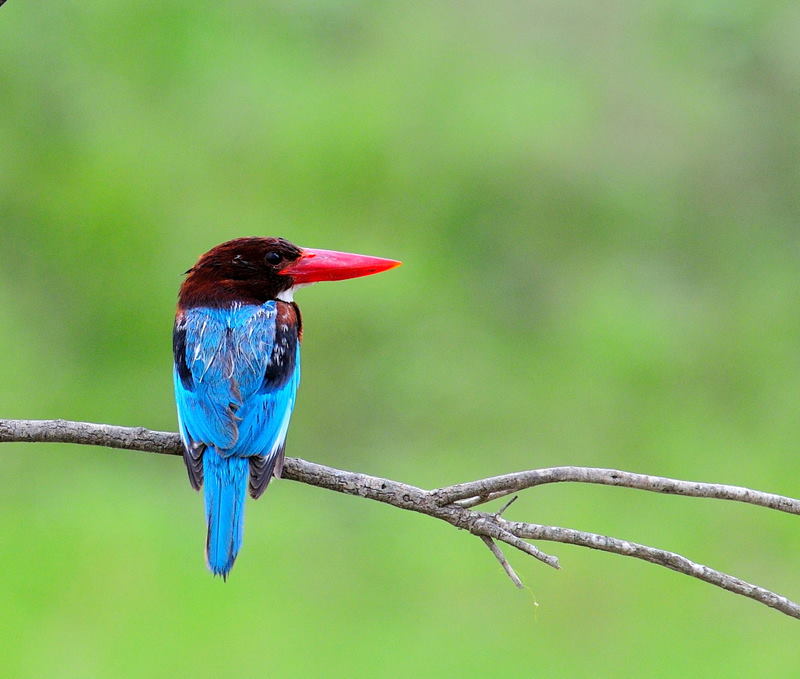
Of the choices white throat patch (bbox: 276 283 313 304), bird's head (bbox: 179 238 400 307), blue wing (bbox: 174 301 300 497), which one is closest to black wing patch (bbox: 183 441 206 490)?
blue wing (bbox: 174 301 300 497)

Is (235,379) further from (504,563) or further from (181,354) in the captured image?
(504,563)

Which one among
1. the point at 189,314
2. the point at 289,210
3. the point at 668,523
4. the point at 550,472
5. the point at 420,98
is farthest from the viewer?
the point at 420,98

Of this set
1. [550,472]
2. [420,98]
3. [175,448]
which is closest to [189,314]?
[175,448]

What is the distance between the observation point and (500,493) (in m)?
2.21

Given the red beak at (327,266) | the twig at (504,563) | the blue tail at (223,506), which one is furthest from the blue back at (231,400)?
the twig at (504,563)

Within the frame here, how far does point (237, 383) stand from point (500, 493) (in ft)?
2.91

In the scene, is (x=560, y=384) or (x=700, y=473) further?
(x=560, y=384)

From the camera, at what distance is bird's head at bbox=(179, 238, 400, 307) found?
10.3ft

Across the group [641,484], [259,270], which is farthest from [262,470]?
[641,484]

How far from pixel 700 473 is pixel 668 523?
0.37 meters

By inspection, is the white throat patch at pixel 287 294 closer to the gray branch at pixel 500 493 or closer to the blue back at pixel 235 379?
the blue back at pixel 235 379

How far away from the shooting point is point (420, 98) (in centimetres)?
896

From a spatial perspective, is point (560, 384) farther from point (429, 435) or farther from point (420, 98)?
point (420, 98)

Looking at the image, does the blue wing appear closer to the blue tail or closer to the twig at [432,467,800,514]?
the blue tail
